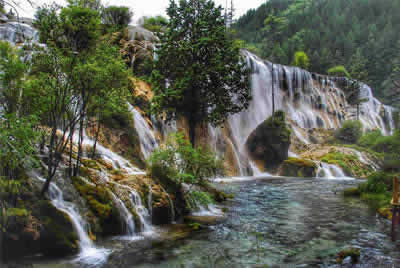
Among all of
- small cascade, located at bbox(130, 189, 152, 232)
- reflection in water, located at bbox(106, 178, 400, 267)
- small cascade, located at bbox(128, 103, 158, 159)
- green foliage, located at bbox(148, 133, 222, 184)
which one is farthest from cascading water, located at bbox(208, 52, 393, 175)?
small cascade, located at bbox(130, 189, 152, 232)

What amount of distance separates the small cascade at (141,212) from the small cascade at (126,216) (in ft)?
1.18

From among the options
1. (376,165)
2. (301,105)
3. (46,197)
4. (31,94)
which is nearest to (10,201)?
(46,197)

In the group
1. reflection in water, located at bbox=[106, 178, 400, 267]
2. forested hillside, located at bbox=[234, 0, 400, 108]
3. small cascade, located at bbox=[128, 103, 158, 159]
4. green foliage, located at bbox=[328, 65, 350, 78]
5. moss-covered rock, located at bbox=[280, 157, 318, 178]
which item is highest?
forested hillside, located at bbox=[234, 0, 400, 108]

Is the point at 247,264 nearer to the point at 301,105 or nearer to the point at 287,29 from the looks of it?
the point at 301,105

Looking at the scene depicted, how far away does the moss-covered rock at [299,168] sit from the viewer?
2725 centimetres

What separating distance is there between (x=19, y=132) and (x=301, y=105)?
42307 mm

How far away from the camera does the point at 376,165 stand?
107 ft

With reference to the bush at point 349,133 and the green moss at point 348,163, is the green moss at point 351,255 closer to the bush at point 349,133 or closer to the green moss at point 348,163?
the green moss at point 348,163

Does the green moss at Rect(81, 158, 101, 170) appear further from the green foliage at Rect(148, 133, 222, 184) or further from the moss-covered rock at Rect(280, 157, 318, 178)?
the moss-covered rock at Rect(280, 157, 318, 178)

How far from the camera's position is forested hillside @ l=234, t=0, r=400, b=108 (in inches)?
2672

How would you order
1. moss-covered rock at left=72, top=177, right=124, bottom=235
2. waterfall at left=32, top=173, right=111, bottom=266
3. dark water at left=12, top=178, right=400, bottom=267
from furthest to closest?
moss-covered rock at left=72, top=177, right=124, bottom=235 < dark water at left=12, top=178, right=400, bottom=267 < waterfall at left=32, top=173, right=111, bottom=266

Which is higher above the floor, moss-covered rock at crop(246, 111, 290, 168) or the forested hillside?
the forested hillside

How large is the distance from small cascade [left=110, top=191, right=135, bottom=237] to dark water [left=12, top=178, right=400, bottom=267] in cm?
76

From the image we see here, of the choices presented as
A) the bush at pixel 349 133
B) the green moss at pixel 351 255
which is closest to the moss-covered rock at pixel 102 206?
the green moss at pixel 351 255
